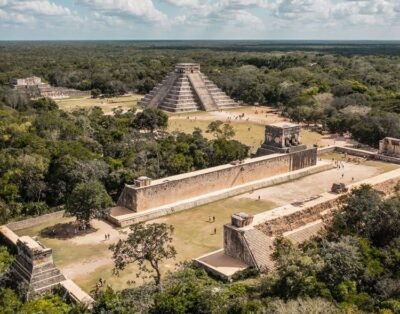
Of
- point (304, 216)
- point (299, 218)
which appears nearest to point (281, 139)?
point (304, 216)

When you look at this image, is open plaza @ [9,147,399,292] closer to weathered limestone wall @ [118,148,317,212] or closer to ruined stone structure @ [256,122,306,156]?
weathered limestone wall @ [118,148,317,212]

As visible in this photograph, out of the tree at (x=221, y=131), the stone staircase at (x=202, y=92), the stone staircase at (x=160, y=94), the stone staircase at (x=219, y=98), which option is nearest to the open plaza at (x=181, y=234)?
the tree at (x=221, y=131)

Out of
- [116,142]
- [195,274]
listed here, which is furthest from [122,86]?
[195,274]

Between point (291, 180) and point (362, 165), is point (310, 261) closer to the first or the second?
point (291, 180)

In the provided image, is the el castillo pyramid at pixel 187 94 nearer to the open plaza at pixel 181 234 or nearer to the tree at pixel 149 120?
the tree at pixel 149 120

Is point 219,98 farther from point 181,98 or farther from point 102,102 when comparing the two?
point 102,102
